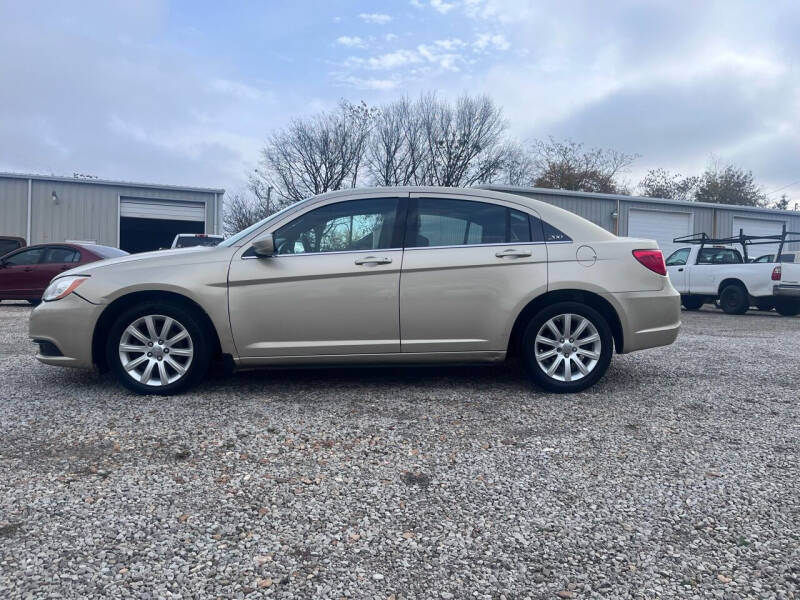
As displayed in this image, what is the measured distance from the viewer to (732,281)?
13422 mm

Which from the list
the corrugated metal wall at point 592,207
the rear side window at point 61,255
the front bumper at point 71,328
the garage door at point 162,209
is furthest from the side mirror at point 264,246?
the garage door at point 162,209

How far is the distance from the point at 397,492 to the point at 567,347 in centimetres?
223

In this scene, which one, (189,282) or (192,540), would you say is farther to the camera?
(189,282)

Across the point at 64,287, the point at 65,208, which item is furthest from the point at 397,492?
the point at 65,208

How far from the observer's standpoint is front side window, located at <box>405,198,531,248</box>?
14.8 ft

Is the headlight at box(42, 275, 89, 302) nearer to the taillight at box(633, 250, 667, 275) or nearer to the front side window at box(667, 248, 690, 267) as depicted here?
the taillight at box(633, 250, 667, 275)

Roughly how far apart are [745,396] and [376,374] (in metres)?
2.90

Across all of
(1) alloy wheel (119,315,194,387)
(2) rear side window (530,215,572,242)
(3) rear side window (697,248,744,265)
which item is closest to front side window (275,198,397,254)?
(1) alloy wheel (119,315,194,387)

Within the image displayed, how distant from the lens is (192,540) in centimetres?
228

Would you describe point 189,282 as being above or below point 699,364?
above

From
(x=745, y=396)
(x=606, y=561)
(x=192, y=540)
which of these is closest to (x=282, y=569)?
(x=192, y=540)

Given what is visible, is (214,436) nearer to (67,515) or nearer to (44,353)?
(67,515)

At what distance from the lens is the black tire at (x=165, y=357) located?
4266mm

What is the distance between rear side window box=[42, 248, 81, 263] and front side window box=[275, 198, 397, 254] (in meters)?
9.80
